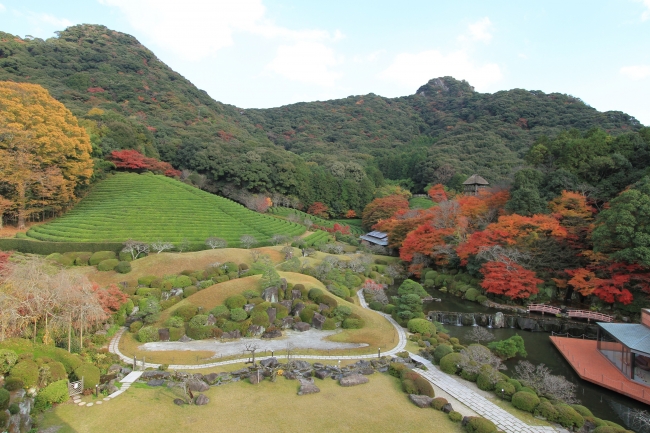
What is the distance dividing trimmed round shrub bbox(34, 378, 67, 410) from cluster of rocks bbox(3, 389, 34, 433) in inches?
9.1

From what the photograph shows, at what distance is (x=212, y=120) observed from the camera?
92562mm

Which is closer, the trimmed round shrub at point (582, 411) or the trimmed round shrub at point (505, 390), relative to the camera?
the trimmed round shrub at point (582, 411)

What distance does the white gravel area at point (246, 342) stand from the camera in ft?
62.5

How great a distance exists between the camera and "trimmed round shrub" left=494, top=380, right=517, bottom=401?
15086 mm

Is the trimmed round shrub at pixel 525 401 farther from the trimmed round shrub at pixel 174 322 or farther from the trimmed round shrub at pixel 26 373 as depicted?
the trimmed round shrub at pixel 26 373

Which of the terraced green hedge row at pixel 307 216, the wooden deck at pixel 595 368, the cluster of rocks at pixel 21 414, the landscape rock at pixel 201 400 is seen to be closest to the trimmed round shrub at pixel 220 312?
the landscape rock at pixel 201 400

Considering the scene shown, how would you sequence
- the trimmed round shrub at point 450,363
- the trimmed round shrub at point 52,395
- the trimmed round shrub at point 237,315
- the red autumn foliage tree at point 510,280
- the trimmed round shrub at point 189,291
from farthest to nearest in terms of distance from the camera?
the red autumn foliage tree at point 510,280, the trimmed round shrub at point 189,291, the trimmed round shrub at point 237,315, the trimmed round shrub at point 450,363, the trimmed round shrub at point 52,395

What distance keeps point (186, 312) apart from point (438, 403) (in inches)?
591

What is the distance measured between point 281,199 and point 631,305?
1946 inches

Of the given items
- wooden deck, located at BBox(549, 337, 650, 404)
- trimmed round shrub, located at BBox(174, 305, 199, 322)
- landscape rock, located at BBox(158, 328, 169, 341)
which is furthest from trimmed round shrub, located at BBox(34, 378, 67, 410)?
wooden deck, located at BBox(549, 337, 650, 404)

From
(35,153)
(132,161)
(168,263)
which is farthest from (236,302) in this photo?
(132,161)

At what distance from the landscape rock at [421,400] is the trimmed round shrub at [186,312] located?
1369 centimetres

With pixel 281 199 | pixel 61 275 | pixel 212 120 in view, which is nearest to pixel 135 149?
pixel 281 199

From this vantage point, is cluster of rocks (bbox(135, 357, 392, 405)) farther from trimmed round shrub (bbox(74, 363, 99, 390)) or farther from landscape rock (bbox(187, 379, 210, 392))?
trimmed round shrub (bbox(74, 363, 99, 390))
